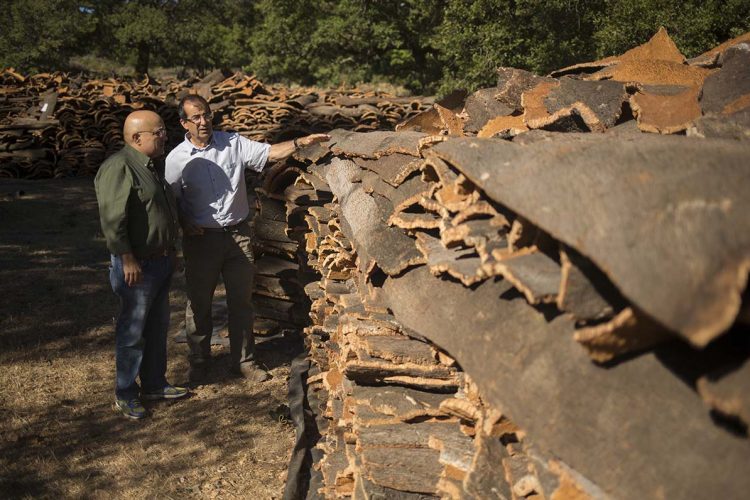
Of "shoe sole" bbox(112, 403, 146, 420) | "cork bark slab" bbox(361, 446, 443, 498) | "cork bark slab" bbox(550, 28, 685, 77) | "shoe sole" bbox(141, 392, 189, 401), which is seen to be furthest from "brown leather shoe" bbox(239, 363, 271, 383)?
"cork bark slab" bbox(550, 28, 685, 77)

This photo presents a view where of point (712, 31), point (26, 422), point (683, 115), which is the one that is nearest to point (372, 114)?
point (712, 31)

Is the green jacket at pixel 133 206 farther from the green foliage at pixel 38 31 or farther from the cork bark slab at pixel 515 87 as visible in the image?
the green foliage at pixel 38 31

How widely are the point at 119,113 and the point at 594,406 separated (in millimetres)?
17051

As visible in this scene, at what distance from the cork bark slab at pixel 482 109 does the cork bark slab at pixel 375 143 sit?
0.29 metres

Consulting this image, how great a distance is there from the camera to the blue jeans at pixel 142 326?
559 centimetres

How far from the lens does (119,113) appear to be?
16875 millimetres

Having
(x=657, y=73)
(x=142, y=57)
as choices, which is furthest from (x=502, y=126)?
(x=142, y=57)

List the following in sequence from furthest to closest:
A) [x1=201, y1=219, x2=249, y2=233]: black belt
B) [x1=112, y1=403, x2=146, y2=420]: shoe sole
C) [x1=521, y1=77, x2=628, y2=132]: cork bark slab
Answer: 1. [x1=201, y1=219, x2=249, y2=233]: black belt
2. [x1=112, y1=403, x2=146, y2=420]: shoe sole
3. [x1=521, y1=77, x2=628, y2=132]: cork bark slab

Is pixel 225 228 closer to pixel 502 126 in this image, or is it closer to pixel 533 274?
pixel 502 126

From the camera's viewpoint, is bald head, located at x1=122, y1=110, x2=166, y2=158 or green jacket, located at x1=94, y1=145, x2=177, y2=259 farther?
bald head, located at x1=122, y1=110, x2=166, y2=158

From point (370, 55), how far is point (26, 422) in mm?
21306

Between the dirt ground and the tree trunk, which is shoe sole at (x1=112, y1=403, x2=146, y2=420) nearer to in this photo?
the dirt ground

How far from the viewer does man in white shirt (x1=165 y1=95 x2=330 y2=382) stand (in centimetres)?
598

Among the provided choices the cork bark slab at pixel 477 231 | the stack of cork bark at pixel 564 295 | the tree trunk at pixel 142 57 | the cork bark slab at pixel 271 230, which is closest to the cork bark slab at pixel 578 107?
the stack of cork bark at pixel 564 295
